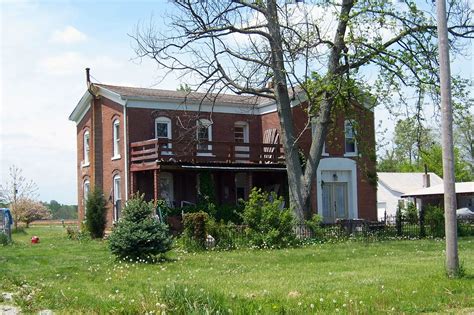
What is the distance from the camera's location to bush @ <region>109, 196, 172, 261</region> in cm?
1783

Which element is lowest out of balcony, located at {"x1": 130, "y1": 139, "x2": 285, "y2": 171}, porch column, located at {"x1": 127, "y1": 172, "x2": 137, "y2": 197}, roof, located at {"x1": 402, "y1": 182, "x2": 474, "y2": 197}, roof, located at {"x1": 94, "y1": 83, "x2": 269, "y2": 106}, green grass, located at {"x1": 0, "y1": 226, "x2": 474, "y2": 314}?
green grass, located at {"x1": 0, "y1": 226, "x2": 474, "y2": 314}

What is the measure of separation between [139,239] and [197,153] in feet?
A: 52.0

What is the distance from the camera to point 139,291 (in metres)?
11.7

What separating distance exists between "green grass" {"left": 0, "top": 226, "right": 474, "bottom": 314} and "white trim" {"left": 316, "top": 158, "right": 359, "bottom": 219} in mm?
14912

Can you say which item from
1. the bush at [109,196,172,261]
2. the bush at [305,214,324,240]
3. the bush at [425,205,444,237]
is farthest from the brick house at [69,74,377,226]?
the bush at [109,196,172,261]

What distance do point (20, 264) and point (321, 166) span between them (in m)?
21.5

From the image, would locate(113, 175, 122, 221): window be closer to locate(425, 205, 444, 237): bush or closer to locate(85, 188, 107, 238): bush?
locate(85, 188, 107, 238): bush

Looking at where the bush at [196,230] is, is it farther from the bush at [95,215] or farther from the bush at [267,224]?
the bush at [95,215]

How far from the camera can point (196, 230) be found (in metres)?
21.7

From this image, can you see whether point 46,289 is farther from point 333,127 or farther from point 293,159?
point 333,127

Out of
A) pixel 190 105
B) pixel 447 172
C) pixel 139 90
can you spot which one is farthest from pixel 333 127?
pixel 447 172

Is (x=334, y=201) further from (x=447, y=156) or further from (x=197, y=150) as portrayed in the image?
(x=447, y=156)

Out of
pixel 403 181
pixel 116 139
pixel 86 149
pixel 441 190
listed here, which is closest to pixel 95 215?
pixel 116 139

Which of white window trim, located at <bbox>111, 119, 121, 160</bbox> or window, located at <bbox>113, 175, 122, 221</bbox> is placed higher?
white window trim, located at <bbox>111, 119, 121, 160</bbox>
